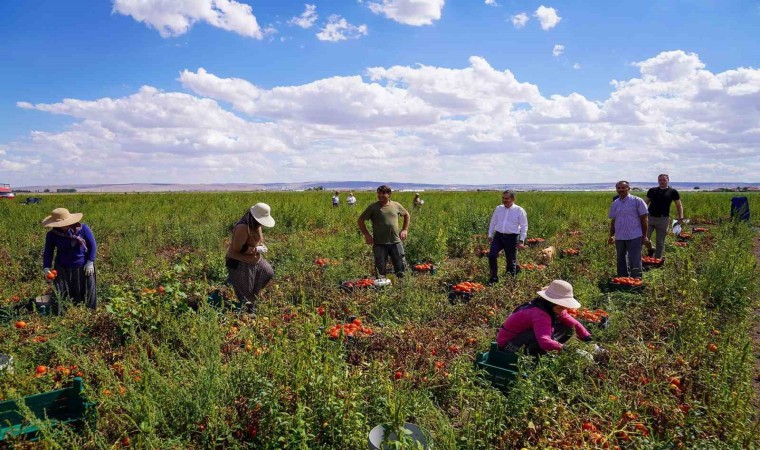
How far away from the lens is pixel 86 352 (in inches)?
173

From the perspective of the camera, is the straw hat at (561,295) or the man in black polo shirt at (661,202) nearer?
the straw hat at (561,295)

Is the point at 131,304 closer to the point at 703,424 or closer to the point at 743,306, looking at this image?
the point at 703,424

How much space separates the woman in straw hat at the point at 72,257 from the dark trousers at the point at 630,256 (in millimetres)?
7596

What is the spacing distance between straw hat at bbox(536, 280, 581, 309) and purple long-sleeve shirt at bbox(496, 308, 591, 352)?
14 centimetres

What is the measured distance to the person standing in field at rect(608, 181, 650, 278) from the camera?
6.81 m

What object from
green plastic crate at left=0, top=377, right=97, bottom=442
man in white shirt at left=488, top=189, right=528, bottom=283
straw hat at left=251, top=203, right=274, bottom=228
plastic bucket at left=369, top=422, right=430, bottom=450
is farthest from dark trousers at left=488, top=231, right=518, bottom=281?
green plastic crate at left=0, top=377, right=97, bottom=442

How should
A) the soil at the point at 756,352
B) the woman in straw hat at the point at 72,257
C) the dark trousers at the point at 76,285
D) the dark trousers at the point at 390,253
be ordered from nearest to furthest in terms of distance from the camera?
1. the soil at the point at 756,352
2. the woman in straw hat at the point at 72,257
3. the dark trousers at the point at 76,285
4. the dark trousers at the point at 390,253

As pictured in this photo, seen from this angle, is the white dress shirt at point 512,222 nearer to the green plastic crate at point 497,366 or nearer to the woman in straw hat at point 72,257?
the green plastic crate at point 497,366

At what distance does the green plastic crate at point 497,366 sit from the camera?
372 cm

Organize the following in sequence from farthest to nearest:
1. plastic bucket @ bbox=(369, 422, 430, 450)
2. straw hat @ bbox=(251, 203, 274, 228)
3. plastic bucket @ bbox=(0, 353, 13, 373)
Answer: straw hat @ bbox=(251, 203, 274, 228), plastic bucket @ bbox=(0, 353, 13, 373), plastic bucket @ bbox=(369, 422, 430, 450)

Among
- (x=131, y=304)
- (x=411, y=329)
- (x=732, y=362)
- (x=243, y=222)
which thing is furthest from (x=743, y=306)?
(x=131, y=304)

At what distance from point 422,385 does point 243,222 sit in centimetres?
297

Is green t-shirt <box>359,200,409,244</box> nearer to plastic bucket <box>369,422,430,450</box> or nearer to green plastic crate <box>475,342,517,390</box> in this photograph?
green plastic crate <box>475,342,517,390</box>

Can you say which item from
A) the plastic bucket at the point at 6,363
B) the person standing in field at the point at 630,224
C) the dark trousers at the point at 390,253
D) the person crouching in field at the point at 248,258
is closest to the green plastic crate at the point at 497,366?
the person crouching in field at the point at 248,258
